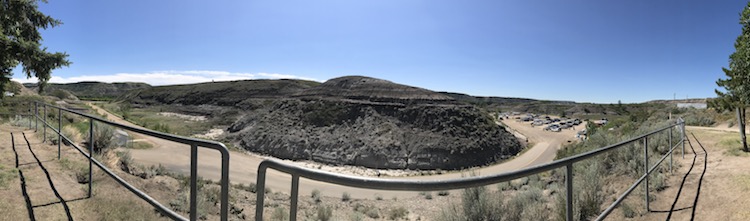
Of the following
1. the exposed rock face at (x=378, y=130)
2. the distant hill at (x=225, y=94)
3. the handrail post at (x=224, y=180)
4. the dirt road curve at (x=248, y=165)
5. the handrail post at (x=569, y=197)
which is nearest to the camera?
the handrail post at (x=224, y=180)

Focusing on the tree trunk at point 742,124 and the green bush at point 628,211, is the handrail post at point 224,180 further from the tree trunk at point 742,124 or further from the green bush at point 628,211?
the tree trunk at point 742,124

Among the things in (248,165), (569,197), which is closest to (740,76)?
(569,197)

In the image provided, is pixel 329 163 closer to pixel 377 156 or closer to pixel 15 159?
pixel 377 156

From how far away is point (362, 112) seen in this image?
43750 mm

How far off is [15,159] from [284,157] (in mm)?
32228

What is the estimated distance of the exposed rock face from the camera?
3575cm

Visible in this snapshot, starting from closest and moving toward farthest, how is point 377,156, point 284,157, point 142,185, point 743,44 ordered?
point 142,185 → point 743,44 → point 377,156 → point 284,157

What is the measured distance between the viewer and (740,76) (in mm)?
9711

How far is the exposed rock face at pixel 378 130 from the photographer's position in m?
35.8

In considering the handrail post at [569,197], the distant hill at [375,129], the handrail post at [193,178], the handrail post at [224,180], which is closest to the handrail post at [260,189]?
the handrail post at [224,180]

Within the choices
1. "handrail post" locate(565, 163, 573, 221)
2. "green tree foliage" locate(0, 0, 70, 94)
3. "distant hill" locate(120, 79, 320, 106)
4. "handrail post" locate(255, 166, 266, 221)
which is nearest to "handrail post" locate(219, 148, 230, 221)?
"handrail post" locate(255, 166, 266, 221)

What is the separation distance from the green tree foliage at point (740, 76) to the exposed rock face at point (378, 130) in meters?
25.3

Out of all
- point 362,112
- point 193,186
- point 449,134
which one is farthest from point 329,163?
point 193,186

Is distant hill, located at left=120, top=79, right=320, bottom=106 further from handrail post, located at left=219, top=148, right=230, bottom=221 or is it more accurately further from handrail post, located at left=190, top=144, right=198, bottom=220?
handrail post, located at left=219, top=148, right=230, bottom=221
